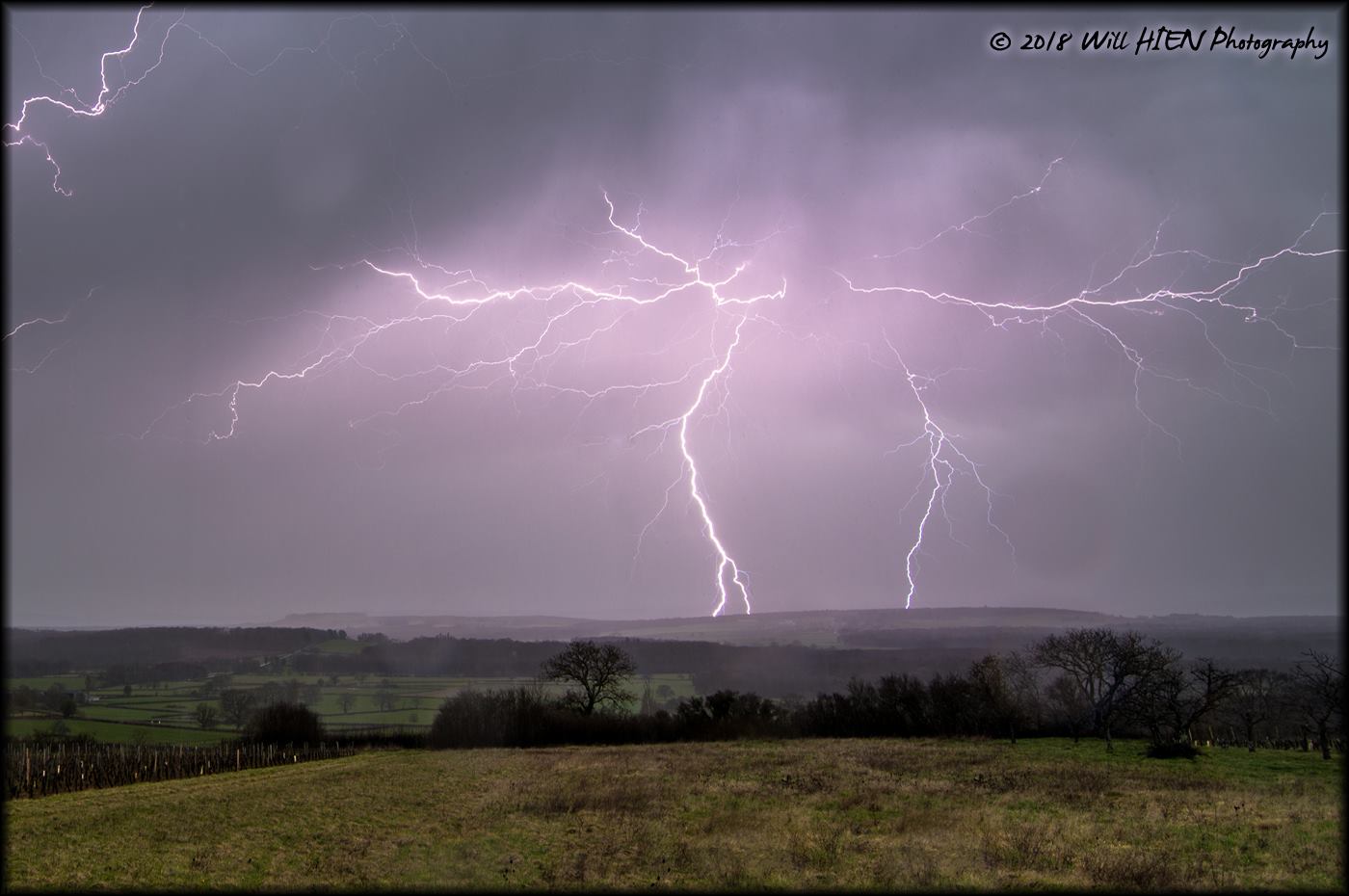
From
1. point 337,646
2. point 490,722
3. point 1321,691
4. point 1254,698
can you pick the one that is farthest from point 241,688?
point 1321,691

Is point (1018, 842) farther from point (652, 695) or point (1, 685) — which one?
point (652, 695)

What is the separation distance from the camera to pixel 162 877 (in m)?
12.4

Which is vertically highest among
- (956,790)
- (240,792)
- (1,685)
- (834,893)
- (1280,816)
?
(1,685)

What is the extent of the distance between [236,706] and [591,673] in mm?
31393

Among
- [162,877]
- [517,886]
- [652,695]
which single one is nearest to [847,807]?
[517,886]

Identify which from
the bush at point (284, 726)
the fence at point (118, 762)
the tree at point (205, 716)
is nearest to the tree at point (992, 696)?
the fence at point (118, 762)

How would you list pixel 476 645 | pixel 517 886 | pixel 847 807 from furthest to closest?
pixel 476 645, pixel 847 807, pixel 517 886

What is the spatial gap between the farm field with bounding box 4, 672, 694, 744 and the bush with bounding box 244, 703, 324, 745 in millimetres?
2188

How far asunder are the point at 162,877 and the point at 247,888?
2007 millimetres

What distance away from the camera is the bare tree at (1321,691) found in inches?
1065

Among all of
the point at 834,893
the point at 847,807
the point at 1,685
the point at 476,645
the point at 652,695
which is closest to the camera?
the point at 1,685

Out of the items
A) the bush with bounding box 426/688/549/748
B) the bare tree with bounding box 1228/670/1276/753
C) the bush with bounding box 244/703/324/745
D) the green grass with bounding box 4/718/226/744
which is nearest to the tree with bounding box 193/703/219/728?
the green grass with bounding box 4/718/226/744

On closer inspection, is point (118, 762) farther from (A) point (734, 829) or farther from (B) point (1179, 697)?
(B) point (1179, 697)

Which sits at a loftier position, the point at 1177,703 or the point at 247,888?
the point at 247,888
